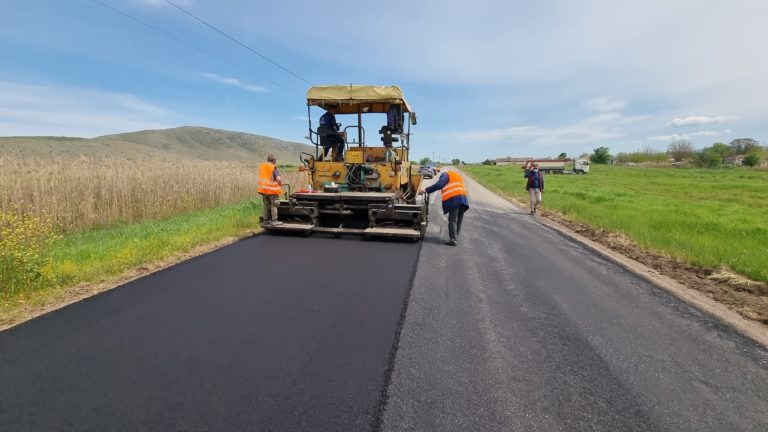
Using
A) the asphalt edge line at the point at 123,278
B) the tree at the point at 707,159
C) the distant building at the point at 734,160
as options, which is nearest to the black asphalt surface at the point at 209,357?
the asphalt edge line at the point at 123,278

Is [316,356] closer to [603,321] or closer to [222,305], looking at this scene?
[222,305]

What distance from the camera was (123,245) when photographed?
20.6ft

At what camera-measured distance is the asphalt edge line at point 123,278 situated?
12.2 ft

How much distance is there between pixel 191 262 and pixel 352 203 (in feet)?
10.9

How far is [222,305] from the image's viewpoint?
3.97 metres

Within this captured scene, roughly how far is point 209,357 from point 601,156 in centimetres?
11909

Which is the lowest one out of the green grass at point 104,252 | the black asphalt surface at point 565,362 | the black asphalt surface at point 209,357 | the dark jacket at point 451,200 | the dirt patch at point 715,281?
the dirt patch at point 715,281

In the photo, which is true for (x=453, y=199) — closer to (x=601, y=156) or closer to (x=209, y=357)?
(x=209, y=357)

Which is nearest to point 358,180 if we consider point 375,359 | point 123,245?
point 123,245

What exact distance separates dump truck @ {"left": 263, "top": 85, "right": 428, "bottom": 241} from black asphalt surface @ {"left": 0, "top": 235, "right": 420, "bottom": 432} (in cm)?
283

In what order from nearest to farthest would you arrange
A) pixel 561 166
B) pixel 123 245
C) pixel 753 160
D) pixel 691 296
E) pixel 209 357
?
pixel 209 357
pixel 691 296
pixel 123 245
pixel 561 166
pixel 753 160

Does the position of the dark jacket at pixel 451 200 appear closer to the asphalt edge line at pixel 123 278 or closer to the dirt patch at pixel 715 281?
the dirt patch at pixel 715 281

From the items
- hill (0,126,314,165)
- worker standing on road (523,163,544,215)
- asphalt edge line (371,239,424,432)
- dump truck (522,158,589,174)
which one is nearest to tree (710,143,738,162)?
dump truck (522,158,589,174)

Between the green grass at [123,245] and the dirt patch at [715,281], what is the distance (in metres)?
7.44
